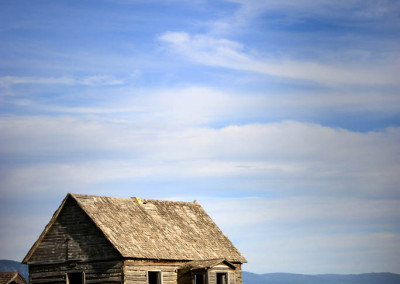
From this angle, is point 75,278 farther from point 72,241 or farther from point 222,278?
point 222,278

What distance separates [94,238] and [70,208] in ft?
8.35

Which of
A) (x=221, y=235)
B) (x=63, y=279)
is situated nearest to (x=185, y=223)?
(x=221, y=235)

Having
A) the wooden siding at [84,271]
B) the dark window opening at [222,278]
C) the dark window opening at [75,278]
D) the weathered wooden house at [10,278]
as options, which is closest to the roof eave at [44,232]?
the wooden siding at [84,271]

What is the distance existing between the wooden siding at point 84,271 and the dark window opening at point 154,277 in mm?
3531

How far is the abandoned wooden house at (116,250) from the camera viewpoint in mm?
46750

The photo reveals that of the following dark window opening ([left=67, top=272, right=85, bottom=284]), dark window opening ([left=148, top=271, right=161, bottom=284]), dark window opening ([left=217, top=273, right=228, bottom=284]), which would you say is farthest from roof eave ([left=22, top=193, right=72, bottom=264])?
dark window opening ([left=217, top=273, right=228, bottom=284])

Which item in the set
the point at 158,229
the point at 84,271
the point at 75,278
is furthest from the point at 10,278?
the point at 84,271

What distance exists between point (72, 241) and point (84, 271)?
6.24 feet

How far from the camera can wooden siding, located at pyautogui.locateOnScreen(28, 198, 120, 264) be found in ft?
154

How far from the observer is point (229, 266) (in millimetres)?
51906

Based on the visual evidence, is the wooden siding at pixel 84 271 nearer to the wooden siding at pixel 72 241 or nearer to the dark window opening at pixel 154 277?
the wooden siding at pixel 72 241

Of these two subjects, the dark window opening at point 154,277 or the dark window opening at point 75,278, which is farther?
the dark window opening at point 154,277

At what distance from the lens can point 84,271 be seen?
154 feet

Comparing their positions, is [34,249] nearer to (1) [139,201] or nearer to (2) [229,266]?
(1) [139,201]
